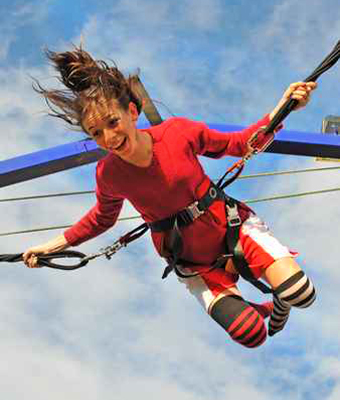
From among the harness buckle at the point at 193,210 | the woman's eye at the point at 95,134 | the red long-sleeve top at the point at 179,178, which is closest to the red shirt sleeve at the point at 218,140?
the red long-sleeve top at the point at 179,178

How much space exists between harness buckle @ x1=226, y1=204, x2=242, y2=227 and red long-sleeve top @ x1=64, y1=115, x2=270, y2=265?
33 millimetres

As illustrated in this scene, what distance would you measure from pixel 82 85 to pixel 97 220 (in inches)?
33.2

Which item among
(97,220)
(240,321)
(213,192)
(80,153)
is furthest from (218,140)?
(80,153)

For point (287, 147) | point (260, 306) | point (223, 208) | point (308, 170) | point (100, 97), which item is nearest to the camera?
point (100, 97)

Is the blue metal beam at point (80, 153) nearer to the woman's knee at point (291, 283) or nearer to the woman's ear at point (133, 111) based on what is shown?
the woman's ear at point (133, 111)

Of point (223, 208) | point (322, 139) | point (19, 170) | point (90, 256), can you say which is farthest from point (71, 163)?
point (322, 139)

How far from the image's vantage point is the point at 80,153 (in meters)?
4.63

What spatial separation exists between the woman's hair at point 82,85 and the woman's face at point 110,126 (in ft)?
0.13

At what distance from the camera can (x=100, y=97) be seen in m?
3.52

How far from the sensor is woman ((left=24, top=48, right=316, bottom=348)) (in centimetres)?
352

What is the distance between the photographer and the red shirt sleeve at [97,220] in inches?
157

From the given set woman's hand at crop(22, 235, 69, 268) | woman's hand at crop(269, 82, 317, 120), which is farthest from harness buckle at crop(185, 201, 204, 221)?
woman's hand at crop(22, 235, 69, 268)

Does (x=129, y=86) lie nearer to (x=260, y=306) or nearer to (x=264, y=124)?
(x=264, y=124)

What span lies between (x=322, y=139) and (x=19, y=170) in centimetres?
209
